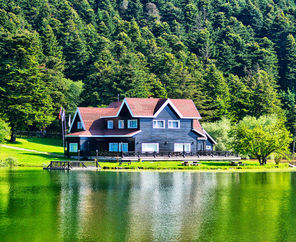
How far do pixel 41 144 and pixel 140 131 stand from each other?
88.1 feet

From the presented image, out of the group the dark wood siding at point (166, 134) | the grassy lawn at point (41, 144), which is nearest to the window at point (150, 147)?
the dark wood siding at point (166, 134)

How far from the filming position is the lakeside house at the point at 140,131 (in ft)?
270

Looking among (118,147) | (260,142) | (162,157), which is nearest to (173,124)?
(162,157)

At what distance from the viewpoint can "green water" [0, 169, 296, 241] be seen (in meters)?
28.7

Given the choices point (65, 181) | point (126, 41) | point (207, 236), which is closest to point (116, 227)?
point (207, 236)

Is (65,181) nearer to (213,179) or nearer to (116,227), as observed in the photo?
(213,179)

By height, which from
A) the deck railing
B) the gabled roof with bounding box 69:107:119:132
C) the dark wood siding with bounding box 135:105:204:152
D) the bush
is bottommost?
the bush

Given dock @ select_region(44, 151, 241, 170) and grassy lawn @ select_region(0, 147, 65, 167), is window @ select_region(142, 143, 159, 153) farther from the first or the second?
grassy lawn @ select_region(0, 147, 65, 167)

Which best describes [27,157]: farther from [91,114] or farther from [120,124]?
[120,124]

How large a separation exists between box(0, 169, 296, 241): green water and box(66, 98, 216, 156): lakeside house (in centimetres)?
2473

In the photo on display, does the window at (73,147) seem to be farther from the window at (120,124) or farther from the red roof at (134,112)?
the window at (120,124)

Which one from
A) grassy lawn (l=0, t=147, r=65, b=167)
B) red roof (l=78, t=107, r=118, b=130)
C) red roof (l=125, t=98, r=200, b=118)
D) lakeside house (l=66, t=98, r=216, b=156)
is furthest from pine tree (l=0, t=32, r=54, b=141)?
red roof (l=125, t=98, r=200, b=118)

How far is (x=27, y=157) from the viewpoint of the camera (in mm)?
77438

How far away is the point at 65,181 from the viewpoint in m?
53.4
